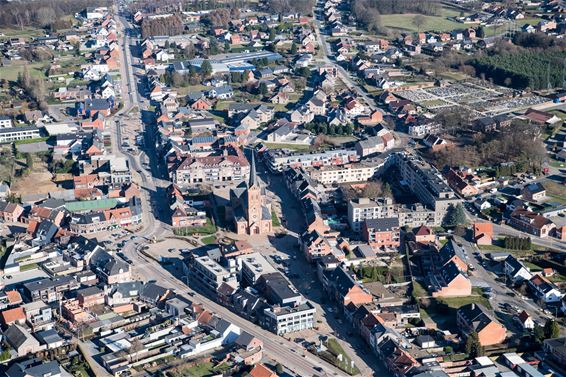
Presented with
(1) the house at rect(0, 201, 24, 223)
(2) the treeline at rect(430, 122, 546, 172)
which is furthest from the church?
(2) the treeline at rect(430, 122, 546, 172)

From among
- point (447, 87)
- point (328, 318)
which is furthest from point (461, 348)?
point (447, 87)

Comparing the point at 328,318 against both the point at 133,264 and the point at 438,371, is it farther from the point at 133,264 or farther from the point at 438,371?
the point at 133,264

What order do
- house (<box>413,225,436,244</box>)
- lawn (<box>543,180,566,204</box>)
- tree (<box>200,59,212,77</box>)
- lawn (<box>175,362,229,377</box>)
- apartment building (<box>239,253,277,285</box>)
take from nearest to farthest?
1. lawn (<box>175,362,229,377</box>)
2. apartment building (<box>239,253,277,285</box>)
3. house (<box>413,225,436,244</box>)
4. lawn (<box>543,180,566,204</box>)
5. tree (<box>200,59,212,77</box>)

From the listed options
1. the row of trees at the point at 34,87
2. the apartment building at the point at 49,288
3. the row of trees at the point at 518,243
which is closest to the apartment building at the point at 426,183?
the row of trees at the point at 518,243

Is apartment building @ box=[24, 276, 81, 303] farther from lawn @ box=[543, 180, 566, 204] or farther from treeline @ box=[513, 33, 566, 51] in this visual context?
treeline @ box=[513, 33, 566, 51]

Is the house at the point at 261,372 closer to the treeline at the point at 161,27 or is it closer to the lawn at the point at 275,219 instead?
the lawn at the point at 275,219

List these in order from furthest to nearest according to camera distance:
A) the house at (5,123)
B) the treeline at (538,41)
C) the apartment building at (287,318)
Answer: the treeline at (538,41) → the house at (5,123) → the apartment building at (287,318)
